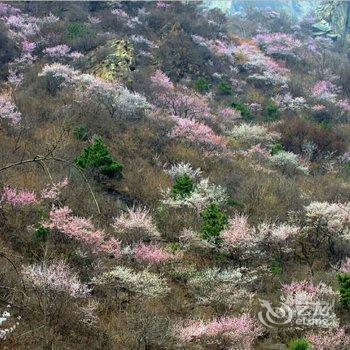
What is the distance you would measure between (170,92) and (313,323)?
1732 centimetres

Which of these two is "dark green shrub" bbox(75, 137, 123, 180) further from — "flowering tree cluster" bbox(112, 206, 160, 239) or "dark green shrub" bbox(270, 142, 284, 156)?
"dark green shrub" bbox(270, 142, 284, 156)

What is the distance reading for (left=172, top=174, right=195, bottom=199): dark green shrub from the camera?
1347 cm

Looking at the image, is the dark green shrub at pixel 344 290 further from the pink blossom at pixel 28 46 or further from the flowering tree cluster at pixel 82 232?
the pink blossom at pixel 28 46

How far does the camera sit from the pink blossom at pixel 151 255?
10.5 m

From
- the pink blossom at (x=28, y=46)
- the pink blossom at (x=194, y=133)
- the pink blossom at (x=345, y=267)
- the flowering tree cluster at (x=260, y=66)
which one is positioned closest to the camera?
the pink blossom at (x=345, y=267)

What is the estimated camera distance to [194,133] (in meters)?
19.3

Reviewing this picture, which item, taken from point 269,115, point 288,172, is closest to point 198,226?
point 288,172

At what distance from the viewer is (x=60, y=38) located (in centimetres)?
2694

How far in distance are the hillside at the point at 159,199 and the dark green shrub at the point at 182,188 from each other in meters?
0.05

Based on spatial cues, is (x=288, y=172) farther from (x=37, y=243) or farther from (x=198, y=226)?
(x=37, y=243)

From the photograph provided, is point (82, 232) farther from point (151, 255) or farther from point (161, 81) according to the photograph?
point (161, 81)

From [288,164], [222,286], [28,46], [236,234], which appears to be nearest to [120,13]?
[28,46]

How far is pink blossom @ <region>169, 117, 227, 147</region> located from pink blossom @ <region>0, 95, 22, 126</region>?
6.10 m

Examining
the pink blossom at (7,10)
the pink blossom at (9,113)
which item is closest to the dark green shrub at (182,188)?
the pink blossom at (9,113)
